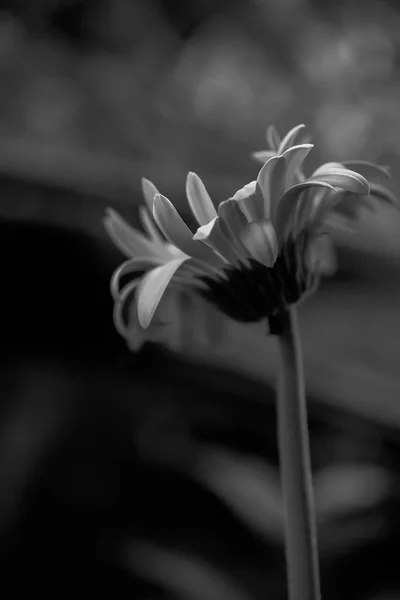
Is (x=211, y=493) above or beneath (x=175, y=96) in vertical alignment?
beneath

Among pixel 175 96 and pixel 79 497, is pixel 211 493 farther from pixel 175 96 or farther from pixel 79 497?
pixel 175 96

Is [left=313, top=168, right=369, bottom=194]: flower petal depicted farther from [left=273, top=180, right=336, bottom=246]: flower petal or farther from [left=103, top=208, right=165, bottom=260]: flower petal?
[left=103, top=208, right=165, bottom=260]: flower petal

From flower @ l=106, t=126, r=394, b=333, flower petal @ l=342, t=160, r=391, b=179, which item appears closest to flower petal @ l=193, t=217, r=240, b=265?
flower @ l=106, t=126, r=394, b=333

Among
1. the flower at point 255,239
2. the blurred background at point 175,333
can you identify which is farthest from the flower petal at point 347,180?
the blurred background at point 175,333

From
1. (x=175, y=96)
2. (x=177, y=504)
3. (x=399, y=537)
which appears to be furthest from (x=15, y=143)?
(x=399, y=537)

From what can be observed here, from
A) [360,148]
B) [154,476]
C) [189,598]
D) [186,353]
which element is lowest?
[189,598]

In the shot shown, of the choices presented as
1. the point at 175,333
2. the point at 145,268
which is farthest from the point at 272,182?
the point at 175,333

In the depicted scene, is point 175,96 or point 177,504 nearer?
point 177,504
